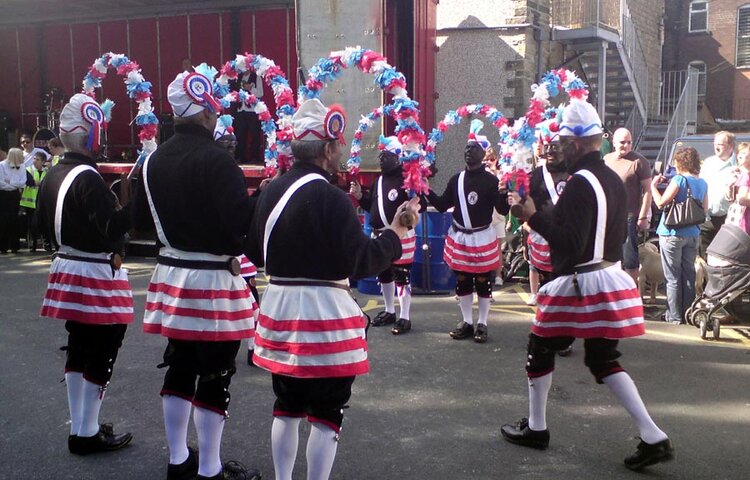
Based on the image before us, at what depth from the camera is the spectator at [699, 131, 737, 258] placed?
7.68 metres

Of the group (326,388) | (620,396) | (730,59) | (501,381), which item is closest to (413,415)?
(501,381)

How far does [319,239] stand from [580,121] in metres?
1.85

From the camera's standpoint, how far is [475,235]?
679cm

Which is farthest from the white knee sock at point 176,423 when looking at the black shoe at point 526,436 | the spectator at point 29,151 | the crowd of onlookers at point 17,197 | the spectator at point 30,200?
the spectator at point 29,151

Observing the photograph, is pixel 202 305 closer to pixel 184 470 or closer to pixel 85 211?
pixel 184 470

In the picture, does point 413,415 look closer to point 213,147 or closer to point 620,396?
point 620,396

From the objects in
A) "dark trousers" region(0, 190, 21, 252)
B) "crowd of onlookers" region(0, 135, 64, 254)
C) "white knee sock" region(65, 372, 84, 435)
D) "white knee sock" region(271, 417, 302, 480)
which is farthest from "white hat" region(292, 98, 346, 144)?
"dark trousers" region(0, 190, 21, 252)

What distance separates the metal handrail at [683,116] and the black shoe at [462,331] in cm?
1159

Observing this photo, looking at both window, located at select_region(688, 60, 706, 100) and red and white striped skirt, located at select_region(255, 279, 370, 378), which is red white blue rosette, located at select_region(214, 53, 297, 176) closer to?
red and white striped skirt, located at select_region(255, 279, 370, 378)

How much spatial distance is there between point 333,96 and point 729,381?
21.5 ft

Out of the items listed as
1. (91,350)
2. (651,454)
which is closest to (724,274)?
(651,454)

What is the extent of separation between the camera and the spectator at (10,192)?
1209cm

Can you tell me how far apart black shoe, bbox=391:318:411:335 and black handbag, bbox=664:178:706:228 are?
303cm

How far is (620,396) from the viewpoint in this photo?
392 cm
